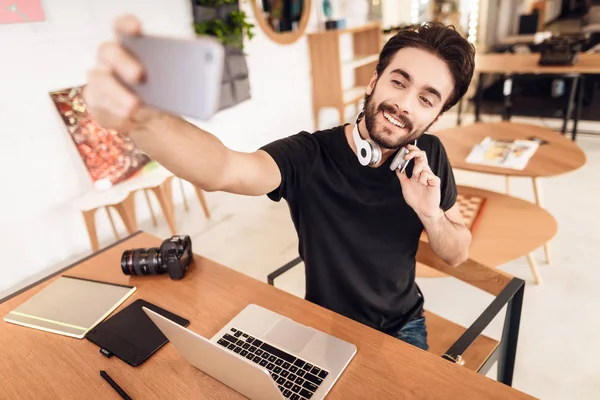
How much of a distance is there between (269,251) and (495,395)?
2030 mm

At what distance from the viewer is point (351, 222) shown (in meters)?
1.14

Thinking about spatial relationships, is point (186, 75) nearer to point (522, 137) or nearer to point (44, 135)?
point (44, 135)

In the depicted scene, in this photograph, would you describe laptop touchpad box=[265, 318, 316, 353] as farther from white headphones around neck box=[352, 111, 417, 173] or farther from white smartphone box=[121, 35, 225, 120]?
white smartphone box=[121, 35, 225, 120]

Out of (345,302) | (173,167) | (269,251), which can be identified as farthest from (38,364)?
→ (269,251)

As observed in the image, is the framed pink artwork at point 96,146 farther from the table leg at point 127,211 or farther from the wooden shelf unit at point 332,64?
the wooden shelf unit at point 332,64

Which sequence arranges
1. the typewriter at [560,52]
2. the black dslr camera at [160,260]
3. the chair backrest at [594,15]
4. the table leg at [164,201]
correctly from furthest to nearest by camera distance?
the chair backrest at [594,15], the typewriter at [560,52], the table leg at [164,201], the black dslr camera at [160,260]

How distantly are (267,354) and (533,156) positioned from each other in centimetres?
220

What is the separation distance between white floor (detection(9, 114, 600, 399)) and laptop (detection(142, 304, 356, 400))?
1150 millimetres

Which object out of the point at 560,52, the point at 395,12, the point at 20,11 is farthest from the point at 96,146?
the point at 395,12

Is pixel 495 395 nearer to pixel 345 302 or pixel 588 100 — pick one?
pixel 345 302

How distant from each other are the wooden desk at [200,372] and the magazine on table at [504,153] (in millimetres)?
1803

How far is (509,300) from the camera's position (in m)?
1.14

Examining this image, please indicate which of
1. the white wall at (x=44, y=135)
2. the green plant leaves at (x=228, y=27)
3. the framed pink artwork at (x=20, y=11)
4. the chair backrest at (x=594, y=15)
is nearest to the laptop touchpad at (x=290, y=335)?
the white wall at (x=44, y=135)

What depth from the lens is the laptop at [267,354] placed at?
2.47ft
